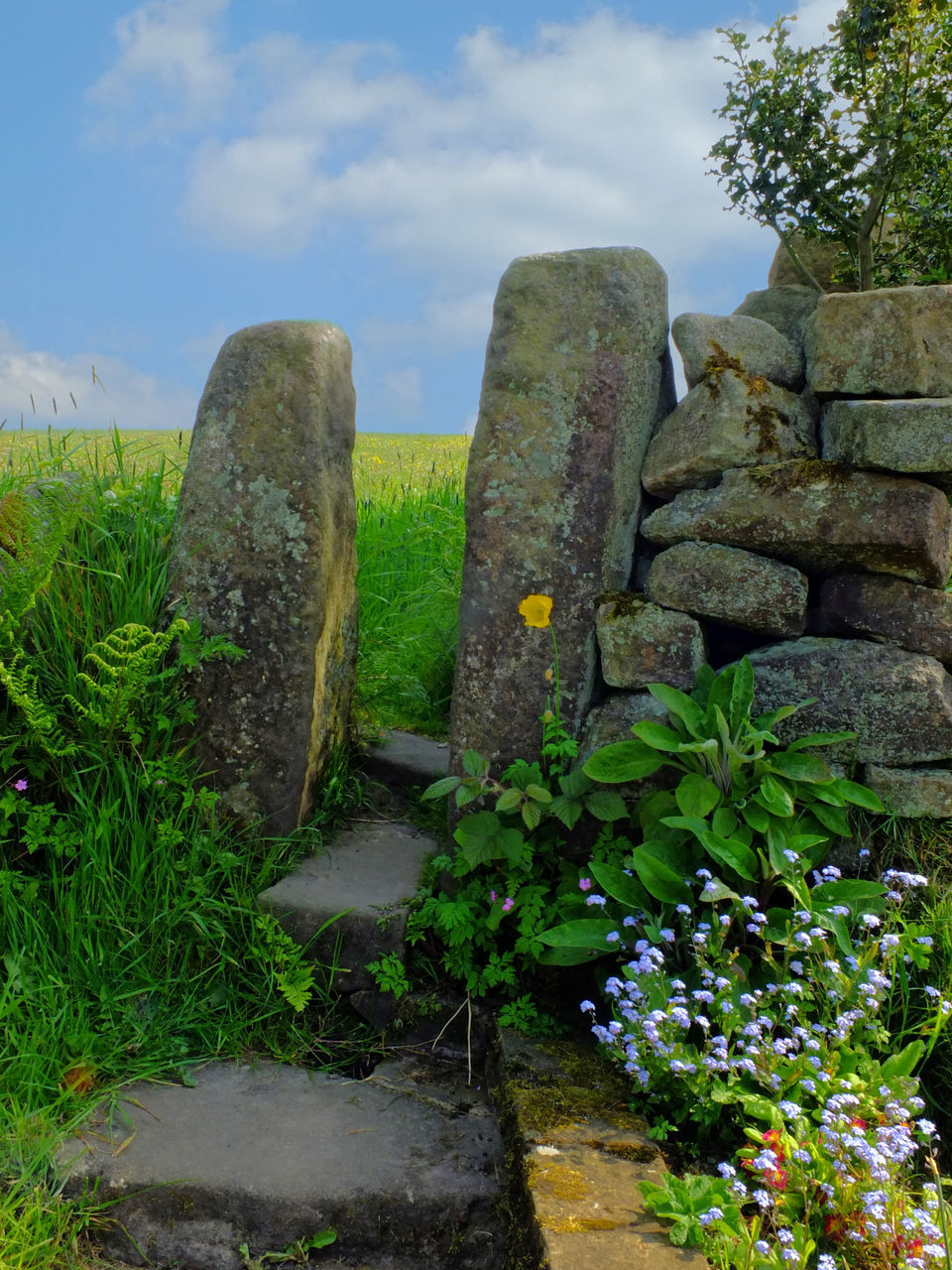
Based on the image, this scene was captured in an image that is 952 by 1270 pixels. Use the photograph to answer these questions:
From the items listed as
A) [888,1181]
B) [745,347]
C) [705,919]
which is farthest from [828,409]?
[888,1181]

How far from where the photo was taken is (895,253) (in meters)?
4.57

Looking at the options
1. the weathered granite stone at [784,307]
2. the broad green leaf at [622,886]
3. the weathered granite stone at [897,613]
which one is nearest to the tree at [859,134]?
the weathered granite stone at [784,307]

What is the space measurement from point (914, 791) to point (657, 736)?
0.96 m

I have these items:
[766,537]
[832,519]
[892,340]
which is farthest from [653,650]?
[892,340]

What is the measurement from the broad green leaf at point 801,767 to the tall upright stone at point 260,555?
68.6 inches

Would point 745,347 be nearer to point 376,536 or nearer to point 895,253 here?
point 895,253

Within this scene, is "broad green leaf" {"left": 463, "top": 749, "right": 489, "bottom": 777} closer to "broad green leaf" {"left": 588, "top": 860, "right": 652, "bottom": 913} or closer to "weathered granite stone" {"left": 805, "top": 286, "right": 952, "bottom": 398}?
"broad green leaf" {"left": 588, "top": 860, "right": 652, "bottom": 913}

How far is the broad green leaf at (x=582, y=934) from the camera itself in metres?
3.04

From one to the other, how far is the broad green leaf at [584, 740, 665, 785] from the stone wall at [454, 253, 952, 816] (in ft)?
0.71

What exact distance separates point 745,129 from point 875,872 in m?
3.15

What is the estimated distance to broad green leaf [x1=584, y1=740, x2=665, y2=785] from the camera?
3.34m

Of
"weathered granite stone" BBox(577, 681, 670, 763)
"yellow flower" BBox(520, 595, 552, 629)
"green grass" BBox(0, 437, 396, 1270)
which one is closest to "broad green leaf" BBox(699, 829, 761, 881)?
"weathered granite stone" BBox(577, 681, 670, 763)

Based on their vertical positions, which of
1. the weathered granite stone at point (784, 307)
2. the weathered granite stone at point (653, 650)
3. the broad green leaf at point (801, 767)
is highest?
the weathered granite stone at point (784, 307)

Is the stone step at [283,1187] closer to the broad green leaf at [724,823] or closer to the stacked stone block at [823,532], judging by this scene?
the broad green leaf at [724,823]
